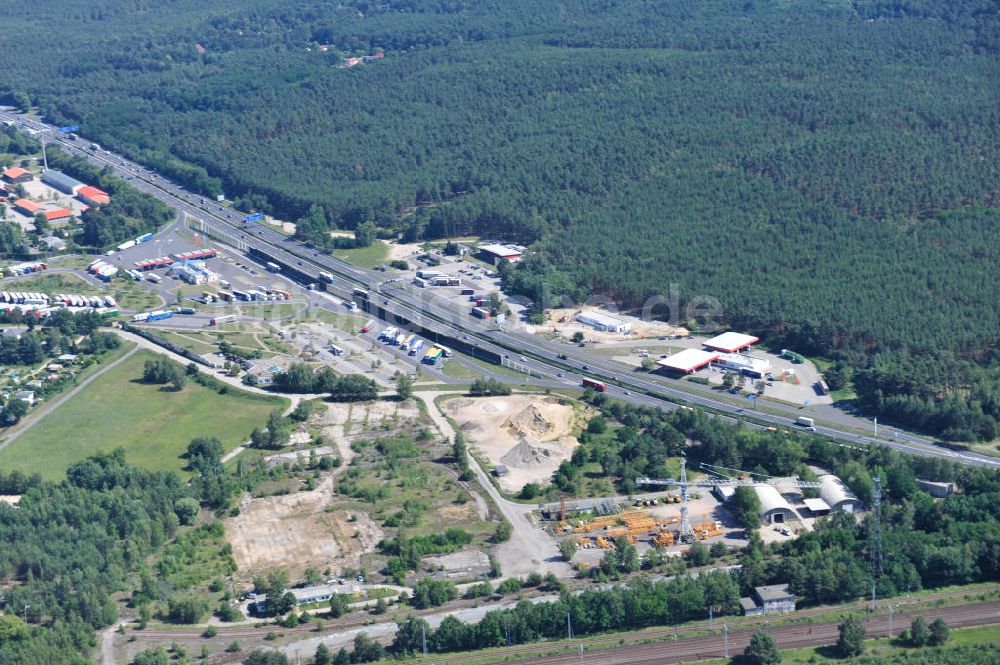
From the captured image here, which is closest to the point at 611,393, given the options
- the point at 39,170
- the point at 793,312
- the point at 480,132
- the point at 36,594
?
the point at 793,312

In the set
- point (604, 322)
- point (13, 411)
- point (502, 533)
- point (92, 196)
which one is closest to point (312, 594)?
point (502, 533)

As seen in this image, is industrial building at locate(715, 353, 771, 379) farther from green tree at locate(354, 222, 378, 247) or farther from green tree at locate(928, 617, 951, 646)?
green tree at locate(354, 222, 378, 247)

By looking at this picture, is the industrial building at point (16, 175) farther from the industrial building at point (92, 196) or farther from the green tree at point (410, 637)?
the green tree at point (410, 637)

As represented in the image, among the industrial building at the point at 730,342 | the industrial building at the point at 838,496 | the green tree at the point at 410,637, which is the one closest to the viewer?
the green tree at the point at 410,637

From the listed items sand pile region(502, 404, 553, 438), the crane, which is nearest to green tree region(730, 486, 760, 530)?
the crane

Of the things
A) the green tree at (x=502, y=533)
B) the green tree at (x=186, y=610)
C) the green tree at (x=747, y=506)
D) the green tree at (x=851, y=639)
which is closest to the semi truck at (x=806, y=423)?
the green tree at (x=747, y=506)
